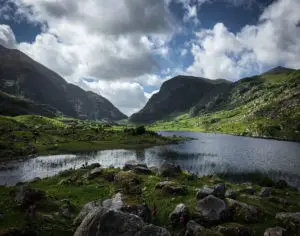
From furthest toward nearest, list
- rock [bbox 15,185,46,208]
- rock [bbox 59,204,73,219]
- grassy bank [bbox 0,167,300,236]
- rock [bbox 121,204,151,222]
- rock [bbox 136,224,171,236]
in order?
rock [bbox 59,204,73,219] → rock [bbox 15,185,46,208] → rock [bbox 121,204,151,222] → grassy bank [bbox 0,167,300,236] → rock [bbox 136,224,171,236]

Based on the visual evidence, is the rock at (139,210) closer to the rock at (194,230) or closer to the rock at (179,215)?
the rock at (179,215)

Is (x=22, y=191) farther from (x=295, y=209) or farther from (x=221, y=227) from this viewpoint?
(x=295, y=209)

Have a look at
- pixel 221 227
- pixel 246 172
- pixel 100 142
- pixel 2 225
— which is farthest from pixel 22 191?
pixel 100 142

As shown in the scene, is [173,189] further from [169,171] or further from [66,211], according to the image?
[66,211]

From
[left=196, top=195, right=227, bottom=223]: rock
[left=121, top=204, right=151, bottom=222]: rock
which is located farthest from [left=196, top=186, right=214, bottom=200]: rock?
[left=121, top=204, right=151, bottom=222]: rock

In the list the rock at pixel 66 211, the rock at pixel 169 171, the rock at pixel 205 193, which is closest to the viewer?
the rock at pixel 66 211

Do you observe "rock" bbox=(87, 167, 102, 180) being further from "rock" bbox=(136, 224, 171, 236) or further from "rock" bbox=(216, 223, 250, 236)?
"rock" bbox=(136, 224, 171, 236)

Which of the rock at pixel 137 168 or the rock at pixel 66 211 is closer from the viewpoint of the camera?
→ the rock at pixel 66 211

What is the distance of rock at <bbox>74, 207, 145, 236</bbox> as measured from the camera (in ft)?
55.6

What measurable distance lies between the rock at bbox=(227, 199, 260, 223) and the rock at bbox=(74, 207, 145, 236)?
1666 cm

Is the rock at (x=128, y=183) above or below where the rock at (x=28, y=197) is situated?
below

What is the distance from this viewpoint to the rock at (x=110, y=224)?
55.6 ft

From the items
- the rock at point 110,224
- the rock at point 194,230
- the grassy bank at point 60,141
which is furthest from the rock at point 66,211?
the grassy bank at point 60,141

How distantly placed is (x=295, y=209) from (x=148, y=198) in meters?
22.2
